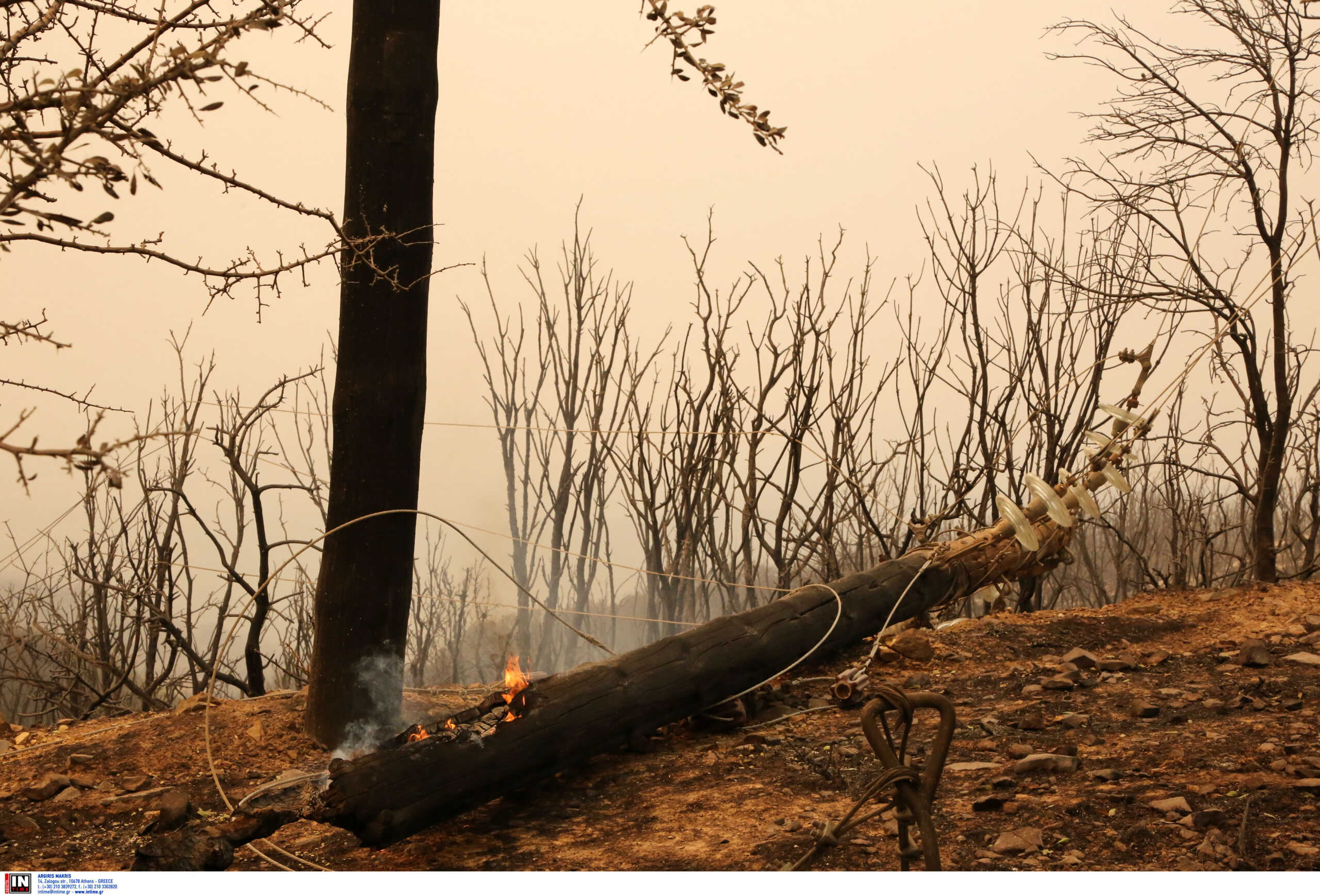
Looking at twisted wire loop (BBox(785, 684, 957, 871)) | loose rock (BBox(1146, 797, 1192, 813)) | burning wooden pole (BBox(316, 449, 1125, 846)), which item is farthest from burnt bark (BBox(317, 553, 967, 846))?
loose rock (BBox(1146, 797, 1192, 813))

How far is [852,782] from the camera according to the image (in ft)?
7.25

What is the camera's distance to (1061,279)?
14.3ft

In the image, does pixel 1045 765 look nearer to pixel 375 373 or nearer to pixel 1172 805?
pixel 1172 805

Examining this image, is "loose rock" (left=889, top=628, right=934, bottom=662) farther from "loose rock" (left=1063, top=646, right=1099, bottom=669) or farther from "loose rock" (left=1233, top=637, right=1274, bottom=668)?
"loose rock" (left=1233, top=637, right=1274, bottom=668)

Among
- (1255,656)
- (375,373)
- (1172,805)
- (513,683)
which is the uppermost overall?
(375,373)

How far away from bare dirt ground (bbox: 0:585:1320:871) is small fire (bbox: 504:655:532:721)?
0.24 meters

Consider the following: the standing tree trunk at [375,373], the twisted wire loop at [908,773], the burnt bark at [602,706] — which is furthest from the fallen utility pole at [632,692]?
the twisted wire loop at [908,773]

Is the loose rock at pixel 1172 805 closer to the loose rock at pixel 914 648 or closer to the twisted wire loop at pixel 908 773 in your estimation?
the twisted wire loop at pixel 908 773

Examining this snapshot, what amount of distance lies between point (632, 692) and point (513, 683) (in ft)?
1.00

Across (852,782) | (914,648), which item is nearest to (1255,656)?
(914,648)

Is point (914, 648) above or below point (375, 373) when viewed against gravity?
below

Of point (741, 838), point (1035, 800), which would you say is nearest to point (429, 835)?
point (741, 838)

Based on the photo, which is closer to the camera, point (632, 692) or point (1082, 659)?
point (632, 692)

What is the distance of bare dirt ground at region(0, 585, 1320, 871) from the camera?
180cm
